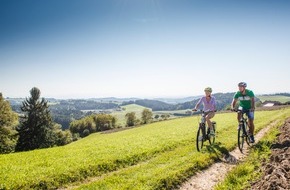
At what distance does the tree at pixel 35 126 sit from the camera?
5938 centimetres

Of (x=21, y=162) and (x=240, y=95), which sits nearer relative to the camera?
(x=21, y=162)

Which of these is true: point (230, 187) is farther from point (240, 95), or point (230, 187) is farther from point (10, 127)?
point (10, 127)

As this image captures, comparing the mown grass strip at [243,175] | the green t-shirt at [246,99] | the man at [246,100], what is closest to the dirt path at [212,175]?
the mown grass strip at [243,175]

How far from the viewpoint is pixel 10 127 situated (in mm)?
49781

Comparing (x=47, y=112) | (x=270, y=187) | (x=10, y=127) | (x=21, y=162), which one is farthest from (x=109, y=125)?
(x=270, y=187)

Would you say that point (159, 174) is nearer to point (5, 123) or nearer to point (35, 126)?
point (5, 123)

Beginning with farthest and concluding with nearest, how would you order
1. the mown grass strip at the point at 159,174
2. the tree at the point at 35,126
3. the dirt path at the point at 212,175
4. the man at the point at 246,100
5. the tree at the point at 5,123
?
1. the tree at the point at 35,126
2. the tree at the point at 5,123
3. the man at the point at 246,100
4. the dirt path at the point at 212,175
5. the mown grass strip at the point at 159,174

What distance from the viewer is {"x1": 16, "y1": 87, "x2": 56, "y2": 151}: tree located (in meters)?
59.4

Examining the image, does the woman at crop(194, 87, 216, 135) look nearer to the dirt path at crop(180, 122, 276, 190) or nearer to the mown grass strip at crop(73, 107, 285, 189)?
the mown grass strip at crop(73, 107, 285, 189)

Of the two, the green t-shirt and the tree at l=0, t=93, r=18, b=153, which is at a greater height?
the green t-shirt

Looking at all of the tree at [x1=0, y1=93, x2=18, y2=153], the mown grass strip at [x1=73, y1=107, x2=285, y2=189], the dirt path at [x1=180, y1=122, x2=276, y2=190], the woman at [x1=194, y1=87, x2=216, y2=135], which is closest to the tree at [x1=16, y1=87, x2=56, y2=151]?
the tree at [x1=0, y1=93, x2=18, y2=153]

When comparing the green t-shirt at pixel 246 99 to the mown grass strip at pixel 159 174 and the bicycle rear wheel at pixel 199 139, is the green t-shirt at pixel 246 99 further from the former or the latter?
the mown grass strip at pixel 159 174

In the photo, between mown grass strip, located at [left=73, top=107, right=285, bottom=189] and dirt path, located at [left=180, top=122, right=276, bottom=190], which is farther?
dirt path, located at [left=180, top=122, right=276, bottom=190]

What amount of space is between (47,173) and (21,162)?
4.28 meters
